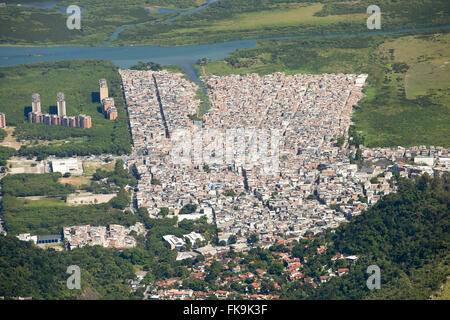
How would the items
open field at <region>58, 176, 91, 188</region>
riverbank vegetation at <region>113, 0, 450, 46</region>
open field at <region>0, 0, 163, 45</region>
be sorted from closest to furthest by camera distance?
open field at <region>58, 176, 91, 188</region>, riverbank vegetation at <region>113, 0, 450, 46</region>, open field at <region>0, 0, 163, 45</region>

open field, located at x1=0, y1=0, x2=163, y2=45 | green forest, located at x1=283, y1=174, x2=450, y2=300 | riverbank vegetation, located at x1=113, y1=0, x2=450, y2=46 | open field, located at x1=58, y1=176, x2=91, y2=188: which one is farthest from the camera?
open field, located at x1=0, y1=0, x2=163, y2=45

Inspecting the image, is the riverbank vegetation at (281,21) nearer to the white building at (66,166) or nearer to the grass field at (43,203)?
the white building at (66,166)

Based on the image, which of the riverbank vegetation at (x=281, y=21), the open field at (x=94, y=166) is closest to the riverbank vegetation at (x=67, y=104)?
the open field at (x=94, y=166)

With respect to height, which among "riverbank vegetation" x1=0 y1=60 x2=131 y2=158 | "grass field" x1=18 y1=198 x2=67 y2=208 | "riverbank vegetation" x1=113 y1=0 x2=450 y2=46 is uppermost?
"riverbank vegetation" x1=113 y1=0 x2=450 y2=46

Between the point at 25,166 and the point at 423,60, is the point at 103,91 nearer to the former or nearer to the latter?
the point at 25,166

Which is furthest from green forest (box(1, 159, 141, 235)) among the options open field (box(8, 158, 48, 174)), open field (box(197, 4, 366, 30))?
open field (box(197, 4, 366, 30))

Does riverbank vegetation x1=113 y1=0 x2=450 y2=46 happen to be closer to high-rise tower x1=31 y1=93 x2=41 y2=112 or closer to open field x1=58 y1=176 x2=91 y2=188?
high-rise tower x1=31 y1=93 x2=41 y2=112
